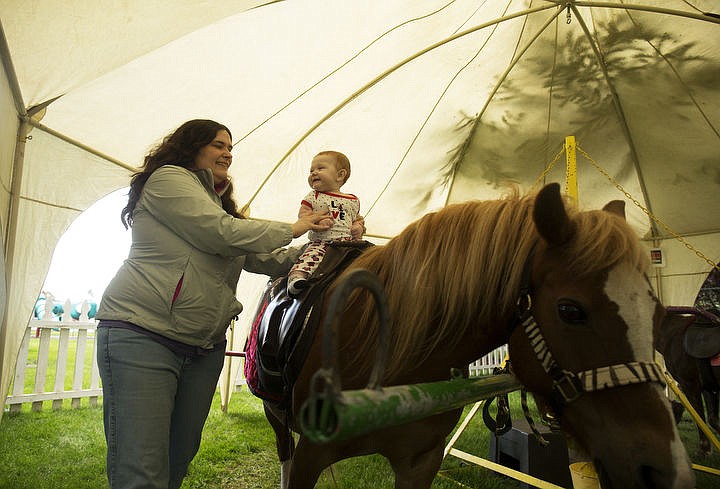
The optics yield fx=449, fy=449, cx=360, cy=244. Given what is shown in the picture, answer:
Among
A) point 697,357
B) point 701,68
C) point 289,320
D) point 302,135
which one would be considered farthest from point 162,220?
point 697,357

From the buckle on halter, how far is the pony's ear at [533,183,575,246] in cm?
37

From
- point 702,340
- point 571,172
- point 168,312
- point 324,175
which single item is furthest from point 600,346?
point 702,340

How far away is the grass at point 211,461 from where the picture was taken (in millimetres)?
3449

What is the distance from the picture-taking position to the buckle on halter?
3.77 feet

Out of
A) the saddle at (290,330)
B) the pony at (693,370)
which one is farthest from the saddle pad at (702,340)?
the saddle at (290,330)

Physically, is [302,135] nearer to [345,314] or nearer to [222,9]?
[222,9]

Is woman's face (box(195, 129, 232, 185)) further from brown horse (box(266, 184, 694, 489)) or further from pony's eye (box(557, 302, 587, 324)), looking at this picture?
pony's eye (box(557, 302, 587, 324))

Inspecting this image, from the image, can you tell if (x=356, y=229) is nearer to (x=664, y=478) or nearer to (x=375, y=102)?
(x=664, y=478)

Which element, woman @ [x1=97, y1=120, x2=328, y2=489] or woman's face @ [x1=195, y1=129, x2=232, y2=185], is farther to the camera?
woman's face @ [x1=195, y1=129, x2=232, y2=185]

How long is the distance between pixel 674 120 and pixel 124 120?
605 cm

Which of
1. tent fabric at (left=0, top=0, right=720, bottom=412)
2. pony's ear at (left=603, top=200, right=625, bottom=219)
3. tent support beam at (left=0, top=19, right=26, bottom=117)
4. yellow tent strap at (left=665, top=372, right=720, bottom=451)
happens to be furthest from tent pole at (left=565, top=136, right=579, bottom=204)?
tent support beam at (left=0, top=19, right=26, bottom=117)

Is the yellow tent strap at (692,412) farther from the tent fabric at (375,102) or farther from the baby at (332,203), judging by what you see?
the baby at (332,203)

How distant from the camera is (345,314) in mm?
1656

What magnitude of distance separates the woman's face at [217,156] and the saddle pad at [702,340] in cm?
556
